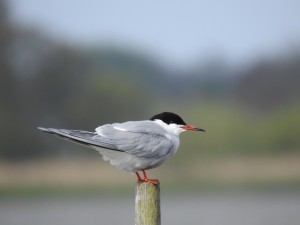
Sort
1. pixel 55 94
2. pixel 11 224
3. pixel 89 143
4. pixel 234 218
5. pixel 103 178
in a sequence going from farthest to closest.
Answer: pixel 55 94
pixel 103 178
pixel 234 218
pixel 11 224
pixel 89 143

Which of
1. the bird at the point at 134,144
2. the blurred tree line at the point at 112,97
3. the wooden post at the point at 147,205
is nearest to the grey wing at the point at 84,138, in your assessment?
the bird at the point at 134,144

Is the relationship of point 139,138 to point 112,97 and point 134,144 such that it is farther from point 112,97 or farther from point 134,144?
point 112,97

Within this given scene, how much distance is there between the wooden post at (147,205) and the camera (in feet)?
19.9

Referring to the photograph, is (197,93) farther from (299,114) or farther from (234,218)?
(234,218)

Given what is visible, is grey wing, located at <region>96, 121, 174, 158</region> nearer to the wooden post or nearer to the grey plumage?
the grey plumage

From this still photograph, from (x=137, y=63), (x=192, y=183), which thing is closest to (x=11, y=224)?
(x=192, y=183)

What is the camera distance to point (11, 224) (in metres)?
16.8

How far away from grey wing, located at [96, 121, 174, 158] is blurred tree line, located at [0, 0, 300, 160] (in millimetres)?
17040

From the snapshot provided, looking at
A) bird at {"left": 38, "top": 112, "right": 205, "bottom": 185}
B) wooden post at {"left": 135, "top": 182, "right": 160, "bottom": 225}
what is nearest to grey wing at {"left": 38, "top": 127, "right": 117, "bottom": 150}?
bird at {"left": 38, "top": 112, "right": 205, "bottom": 185}

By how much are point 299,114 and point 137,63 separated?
47.2 ft

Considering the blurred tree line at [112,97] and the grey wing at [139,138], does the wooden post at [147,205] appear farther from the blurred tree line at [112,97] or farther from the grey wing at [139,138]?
the blurred tree line at [112,97]

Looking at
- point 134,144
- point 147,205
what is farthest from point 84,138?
point 147,205

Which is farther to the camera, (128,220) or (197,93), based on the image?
(197,93)

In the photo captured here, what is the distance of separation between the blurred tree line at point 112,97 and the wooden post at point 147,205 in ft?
58.9
